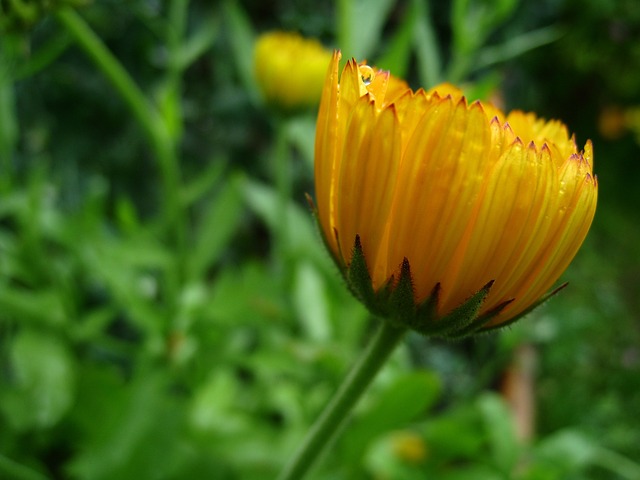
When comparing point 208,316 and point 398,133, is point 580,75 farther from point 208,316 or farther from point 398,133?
point 398,133

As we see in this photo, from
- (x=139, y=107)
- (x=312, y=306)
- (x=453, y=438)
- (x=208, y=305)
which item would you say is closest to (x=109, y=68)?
(x=139, y=107)

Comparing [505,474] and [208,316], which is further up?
[208,316]

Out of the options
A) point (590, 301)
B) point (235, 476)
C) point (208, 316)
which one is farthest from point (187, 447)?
point (590, 301)

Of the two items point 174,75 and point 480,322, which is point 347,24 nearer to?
point 174,75

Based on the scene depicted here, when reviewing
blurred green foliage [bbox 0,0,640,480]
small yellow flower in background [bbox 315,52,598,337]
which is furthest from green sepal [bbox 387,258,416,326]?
blurred green foliage [bbox 0,0,640,480]

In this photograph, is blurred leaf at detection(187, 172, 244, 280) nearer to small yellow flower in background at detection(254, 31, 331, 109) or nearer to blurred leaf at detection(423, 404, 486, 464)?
small yellow flower in background at detection(254, 31, 331, 109)

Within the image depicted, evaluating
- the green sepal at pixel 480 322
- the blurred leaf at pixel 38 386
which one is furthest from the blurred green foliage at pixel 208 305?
the green sepal at pixel 480 322
